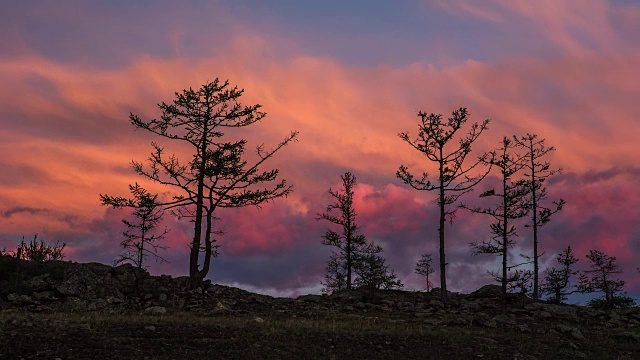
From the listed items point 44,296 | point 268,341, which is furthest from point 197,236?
point 268,341

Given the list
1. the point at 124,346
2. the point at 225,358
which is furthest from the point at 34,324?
the point at 225,358

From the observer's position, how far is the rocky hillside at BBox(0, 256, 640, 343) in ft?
87.3

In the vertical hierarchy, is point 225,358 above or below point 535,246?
below

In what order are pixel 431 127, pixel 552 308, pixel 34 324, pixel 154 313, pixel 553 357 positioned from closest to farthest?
pixel 34 324
pixel 553 357
pixel 154 313
pixel 552 308
pixel 431 127

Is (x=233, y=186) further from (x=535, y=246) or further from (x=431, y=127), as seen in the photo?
(x=535, y=246)

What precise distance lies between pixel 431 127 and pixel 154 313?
20291 mm

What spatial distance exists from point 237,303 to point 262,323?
9931 millimetres

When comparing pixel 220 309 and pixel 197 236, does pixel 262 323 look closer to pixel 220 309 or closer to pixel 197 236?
pixel 220 309

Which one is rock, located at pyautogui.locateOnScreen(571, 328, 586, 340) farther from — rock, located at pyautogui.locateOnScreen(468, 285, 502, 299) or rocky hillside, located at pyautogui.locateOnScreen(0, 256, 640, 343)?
rock, located at pyautogui.locateOnScreen(468, 285, 502, 299)

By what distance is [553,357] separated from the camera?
64.1 ft

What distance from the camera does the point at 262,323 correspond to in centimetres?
2155

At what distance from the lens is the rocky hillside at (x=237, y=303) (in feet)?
A: 87.3

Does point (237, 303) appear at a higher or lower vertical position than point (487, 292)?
lower

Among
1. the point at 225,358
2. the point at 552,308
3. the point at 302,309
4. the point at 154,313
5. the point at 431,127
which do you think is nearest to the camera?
the point at 225,358
